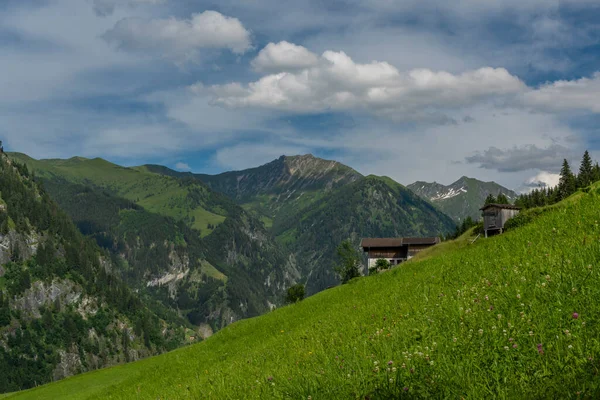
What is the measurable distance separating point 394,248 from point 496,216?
111 ft

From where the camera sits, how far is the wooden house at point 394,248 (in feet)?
402

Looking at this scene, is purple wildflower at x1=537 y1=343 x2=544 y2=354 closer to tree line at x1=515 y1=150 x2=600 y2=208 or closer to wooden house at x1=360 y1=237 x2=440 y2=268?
wooden house at x1=360 y1=237 x2=440 y2=268

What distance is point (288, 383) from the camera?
891cm

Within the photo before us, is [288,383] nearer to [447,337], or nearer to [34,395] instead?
[447,337]

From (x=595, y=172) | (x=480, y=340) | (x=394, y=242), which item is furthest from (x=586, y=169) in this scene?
(x=480, y=340)

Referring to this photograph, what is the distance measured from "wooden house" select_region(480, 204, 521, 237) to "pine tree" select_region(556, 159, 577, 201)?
183 feet

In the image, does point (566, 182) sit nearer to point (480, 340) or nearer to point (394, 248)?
point (394, 248)

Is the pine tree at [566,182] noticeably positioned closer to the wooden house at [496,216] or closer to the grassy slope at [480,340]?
the wooden house at [496,216]

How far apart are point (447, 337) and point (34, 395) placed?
3884cm

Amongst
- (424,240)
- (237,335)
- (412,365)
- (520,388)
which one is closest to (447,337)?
(412,365)

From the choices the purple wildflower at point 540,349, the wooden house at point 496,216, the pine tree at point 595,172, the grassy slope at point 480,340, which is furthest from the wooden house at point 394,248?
the purple wildflower at point 540,349

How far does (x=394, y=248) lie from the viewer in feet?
408

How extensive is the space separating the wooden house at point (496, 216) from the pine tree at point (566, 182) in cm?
5575

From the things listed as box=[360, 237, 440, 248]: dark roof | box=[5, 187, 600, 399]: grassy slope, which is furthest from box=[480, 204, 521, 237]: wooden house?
box=[5, 187, 600, 399]: grassy slope
